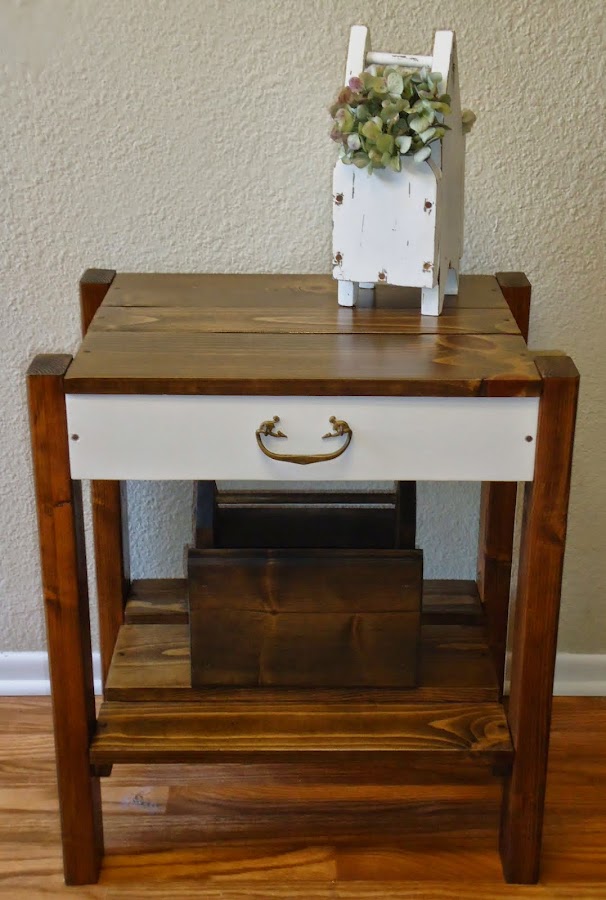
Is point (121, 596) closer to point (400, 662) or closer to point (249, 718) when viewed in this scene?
point (249, 718)

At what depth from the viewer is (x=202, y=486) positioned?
1449 millimetres

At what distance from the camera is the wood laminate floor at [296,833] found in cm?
144

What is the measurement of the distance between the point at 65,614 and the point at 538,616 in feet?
1.78

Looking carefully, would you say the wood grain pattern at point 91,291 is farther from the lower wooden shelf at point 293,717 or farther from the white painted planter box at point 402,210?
the lower wooden shelf at point 293,717

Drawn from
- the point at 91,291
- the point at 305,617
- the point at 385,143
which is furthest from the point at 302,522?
the point at 385,143

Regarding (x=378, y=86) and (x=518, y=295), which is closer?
(x=378, y=86)

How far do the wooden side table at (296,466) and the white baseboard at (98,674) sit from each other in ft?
0.92

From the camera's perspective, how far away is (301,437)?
119cm

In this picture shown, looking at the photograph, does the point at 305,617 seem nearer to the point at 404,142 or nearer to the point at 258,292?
the point at 258,292

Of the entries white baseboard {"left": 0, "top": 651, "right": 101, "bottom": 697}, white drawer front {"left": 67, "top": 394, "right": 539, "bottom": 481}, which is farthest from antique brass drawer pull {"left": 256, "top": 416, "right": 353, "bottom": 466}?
white baseboard {"left": 0, "top": 651, "right": 101, "bottom": 697}

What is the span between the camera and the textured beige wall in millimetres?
1485

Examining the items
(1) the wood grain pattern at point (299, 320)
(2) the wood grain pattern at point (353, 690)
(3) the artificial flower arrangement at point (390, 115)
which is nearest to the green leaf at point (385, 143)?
(3) the artificial flower arrangement at point (390, 115)

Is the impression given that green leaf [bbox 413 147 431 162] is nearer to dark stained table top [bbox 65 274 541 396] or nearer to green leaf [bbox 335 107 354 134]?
green leaf [bbox 335 107 354 134]

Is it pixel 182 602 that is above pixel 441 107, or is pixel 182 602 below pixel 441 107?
below
